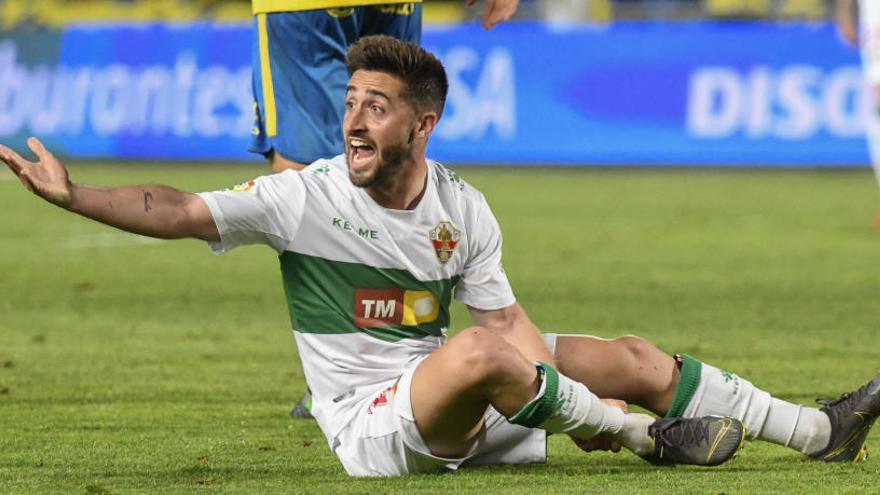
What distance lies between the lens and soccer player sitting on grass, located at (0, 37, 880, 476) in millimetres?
4547

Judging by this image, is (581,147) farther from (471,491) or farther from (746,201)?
(471,491)

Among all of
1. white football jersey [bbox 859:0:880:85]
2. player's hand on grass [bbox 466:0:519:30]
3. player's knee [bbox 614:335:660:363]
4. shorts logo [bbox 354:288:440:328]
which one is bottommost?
white football jersey [bbox 859:0:880:85]

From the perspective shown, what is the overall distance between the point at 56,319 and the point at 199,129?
11.9m

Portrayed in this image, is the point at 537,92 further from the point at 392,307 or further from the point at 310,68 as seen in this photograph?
the point at 392,307

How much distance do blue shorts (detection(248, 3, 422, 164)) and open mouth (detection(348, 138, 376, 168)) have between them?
1.70 metres

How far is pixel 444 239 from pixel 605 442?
704 millimetres

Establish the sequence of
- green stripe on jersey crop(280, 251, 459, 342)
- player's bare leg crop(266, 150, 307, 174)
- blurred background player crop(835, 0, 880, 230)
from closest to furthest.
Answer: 1. green stripe on jersey crop(280, 251, 459, 342)
2. player's bare leg crop(266, 150, 307, 174)
3. blurred background player crop(835, 0, 880, 230)

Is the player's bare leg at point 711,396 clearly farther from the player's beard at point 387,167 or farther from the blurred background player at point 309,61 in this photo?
the blurred background player at point 309,61

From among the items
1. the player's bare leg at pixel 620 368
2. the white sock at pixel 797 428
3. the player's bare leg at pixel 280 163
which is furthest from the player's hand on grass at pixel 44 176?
the player's bare leg at pixel 280 163

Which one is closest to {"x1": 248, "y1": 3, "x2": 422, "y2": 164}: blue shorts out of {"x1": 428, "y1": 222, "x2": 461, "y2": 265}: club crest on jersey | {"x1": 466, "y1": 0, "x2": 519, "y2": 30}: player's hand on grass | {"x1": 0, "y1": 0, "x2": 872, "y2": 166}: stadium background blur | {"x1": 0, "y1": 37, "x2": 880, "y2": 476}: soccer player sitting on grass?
{"x1": 466, "y1": 0, "x2": 519, "y2": 30}: player's hand on grass

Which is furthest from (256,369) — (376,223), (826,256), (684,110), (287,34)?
(684,110)

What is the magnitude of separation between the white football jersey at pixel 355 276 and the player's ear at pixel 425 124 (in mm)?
157

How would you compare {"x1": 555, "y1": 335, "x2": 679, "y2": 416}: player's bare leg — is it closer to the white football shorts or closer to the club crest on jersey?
the white football shorts

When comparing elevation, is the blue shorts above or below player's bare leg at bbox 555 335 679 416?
above
